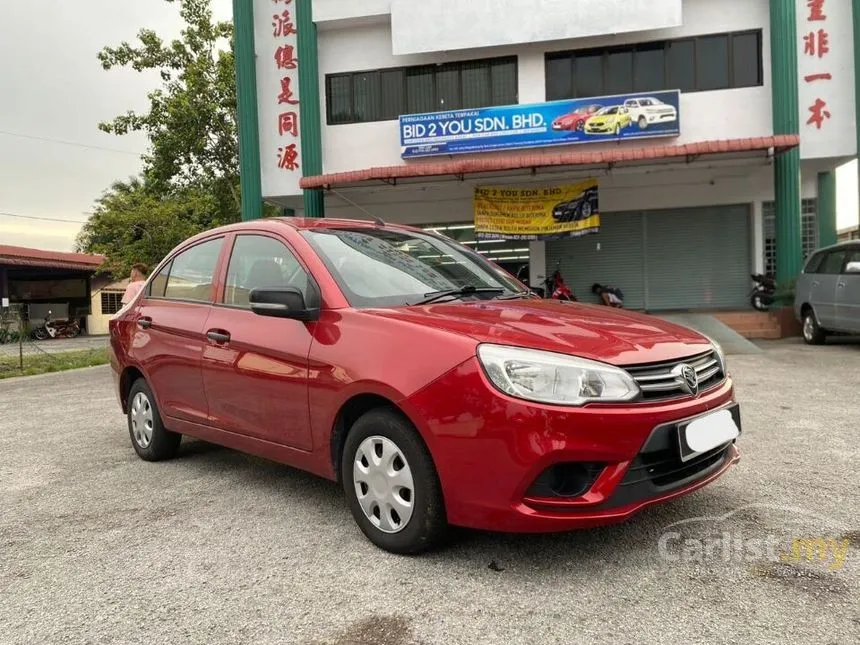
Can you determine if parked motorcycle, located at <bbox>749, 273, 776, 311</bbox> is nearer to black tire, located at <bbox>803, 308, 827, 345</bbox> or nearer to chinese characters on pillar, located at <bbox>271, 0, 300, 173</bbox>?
black tire, located at <bbox>803, 308, 827, 345</bbox>

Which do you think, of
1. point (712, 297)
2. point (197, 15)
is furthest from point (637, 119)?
point (197, 15)

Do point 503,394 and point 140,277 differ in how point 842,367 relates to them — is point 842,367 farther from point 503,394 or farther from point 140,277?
point 140,277

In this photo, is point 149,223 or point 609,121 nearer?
point 609,121

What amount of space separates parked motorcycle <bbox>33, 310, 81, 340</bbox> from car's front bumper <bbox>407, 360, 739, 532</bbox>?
2973 centimetres

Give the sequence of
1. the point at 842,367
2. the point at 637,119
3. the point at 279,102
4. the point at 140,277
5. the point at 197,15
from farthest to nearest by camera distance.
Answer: the point at 197,15
the point at 279,102
the point at 637,119
the point at 140,277
the point at 842,367

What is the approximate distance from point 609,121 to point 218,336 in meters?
11.0

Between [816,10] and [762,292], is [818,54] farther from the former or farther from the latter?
Result: [762,292]

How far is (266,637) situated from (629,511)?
4.50 ft

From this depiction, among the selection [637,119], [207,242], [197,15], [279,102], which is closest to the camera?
[207,242]

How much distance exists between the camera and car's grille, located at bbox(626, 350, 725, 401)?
8.09 feet

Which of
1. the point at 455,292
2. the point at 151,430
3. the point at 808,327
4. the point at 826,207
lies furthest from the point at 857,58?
the point at 151,430

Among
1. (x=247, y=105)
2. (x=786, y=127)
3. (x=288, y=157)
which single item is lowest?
(x=786, y=127)

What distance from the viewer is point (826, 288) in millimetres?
9898

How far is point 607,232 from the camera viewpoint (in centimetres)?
1515
